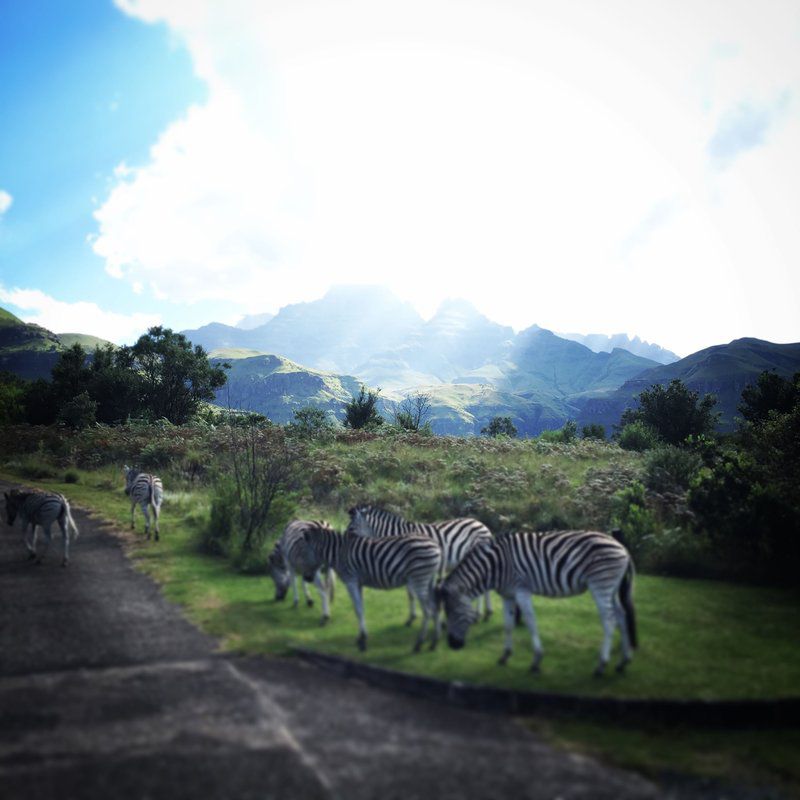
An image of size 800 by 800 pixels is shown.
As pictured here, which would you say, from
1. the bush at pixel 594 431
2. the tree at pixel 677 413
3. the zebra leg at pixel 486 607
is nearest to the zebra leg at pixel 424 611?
the zebra leg at pixel 486 607

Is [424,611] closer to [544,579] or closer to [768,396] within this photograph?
[544,579]

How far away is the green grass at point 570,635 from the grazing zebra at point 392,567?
0.66 metres

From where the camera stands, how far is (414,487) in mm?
26938

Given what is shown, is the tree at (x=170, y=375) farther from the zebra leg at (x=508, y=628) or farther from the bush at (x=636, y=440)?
the zebra leg at (x=508, y=628)

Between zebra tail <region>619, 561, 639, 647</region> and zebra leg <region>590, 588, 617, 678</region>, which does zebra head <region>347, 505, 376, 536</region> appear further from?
zebra tail <region>619, 561, 639, 647</region>

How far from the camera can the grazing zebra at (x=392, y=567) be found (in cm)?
1110

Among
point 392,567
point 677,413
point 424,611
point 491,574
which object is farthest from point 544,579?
point 677,413

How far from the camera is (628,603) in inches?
406

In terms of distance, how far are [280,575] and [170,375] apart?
58.2 metres

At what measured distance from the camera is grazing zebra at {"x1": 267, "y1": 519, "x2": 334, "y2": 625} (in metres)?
13.5

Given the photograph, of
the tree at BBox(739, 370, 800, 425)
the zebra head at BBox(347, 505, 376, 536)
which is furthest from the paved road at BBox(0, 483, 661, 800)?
the tree at BBox(739, 370, 800, 425)

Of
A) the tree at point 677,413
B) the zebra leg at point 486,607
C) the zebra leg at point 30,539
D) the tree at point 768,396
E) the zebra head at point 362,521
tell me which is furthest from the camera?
the tree at point 768,396

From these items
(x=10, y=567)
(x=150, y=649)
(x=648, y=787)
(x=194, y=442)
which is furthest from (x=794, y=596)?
(x=194, y=442)

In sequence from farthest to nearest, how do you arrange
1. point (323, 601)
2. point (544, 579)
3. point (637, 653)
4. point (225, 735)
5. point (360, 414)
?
point (360, 414), point (323, 601), point (637, 653), point (544, 579), point (225, 735)
